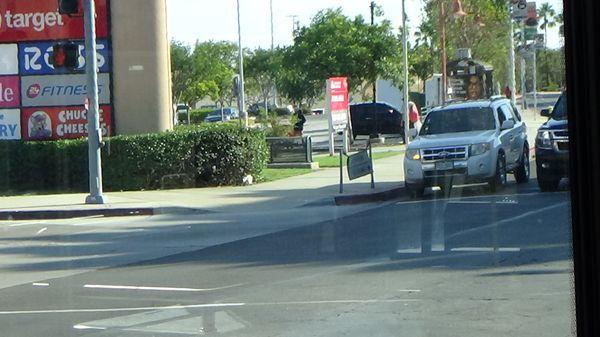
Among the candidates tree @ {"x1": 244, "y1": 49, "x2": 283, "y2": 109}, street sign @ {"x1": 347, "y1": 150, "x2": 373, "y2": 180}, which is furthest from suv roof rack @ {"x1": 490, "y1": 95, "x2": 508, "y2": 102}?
street sign @ {"x1": 347, "y1": 150, "x2": 373, "y2": 180}

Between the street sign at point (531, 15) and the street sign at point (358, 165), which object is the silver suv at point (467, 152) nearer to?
the street sign at point (358, 165)

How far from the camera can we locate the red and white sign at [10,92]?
2178cm

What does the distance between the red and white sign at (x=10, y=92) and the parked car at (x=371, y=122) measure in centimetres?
777

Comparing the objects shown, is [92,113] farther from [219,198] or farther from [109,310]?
[109,310]

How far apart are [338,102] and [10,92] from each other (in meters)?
8.66

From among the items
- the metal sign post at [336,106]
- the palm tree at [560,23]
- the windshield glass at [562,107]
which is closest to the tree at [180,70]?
the metal sign post at [336,106]

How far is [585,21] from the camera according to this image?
2594mm

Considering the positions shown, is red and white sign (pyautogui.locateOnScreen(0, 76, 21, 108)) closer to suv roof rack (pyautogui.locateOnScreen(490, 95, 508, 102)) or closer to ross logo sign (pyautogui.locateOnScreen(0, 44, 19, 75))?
ross logo sign (pyautogui.locateOnScreen(0, 44, 19, 75))

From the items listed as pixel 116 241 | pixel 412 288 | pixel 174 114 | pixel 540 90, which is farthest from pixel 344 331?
pixel 174 114

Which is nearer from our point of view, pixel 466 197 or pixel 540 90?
pixel 540 90

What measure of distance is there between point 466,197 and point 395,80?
3.02 m

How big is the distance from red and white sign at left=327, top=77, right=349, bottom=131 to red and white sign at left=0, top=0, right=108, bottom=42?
5.77 meters

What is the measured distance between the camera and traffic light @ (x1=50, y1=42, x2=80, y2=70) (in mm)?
18000

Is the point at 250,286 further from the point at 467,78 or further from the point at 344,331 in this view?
the point at 467,78
